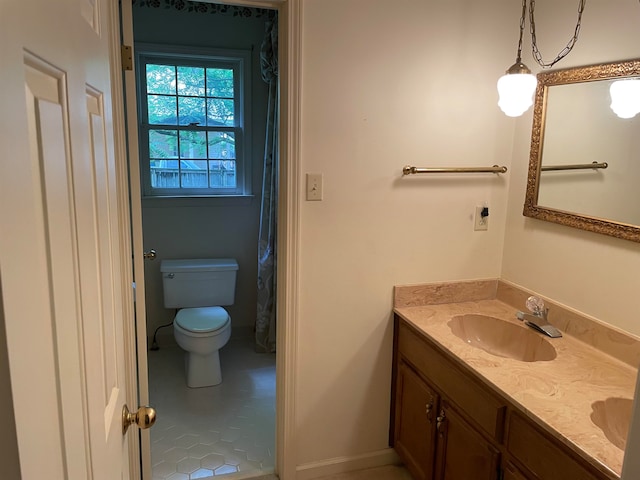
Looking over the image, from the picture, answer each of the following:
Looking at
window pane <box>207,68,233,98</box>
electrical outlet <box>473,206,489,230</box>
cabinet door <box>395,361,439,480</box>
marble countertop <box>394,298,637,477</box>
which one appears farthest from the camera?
window pane <box>207,68,233,98</box>

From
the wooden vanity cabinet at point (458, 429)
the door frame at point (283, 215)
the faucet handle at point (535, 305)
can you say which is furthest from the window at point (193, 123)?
the faucet handle at point (535, 305)

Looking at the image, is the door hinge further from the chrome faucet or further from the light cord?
the chrome faucet

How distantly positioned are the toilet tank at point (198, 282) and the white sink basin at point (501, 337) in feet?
5.73

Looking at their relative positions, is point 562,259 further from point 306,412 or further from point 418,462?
point 306,412

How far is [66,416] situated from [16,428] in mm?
161

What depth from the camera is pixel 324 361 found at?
2174 mm

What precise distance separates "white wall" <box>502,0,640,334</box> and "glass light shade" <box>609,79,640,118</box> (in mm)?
93

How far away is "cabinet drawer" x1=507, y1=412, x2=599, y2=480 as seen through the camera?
1236 millimetres

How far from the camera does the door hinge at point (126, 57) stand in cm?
175

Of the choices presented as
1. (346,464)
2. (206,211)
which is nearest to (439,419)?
(346,464)

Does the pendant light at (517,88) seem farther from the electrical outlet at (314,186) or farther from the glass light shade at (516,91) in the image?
the electrical outlet at (314,186)

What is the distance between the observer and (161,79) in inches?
130

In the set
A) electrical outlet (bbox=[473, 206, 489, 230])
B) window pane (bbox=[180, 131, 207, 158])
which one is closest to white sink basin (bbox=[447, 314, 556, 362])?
electrical outlet (bbox=[473, 206, 489, 230])

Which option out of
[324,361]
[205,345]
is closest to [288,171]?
[324,361]
